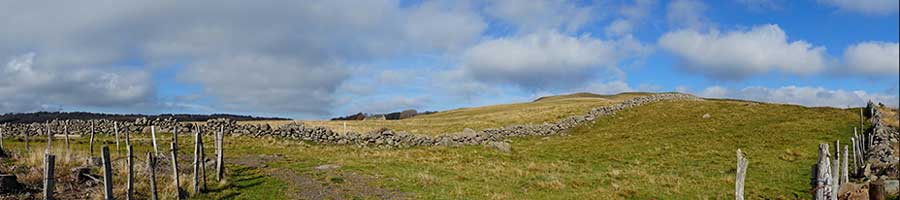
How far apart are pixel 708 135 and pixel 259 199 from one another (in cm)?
3348

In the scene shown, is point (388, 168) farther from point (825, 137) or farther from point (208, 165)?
point (825, 137)

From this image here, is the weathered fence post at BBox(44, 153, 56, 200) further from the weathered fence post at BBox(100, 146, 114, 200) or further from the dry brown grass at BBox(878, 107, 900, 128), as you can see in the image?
the dry brown grass at BBox(878, 107, 900, 128)

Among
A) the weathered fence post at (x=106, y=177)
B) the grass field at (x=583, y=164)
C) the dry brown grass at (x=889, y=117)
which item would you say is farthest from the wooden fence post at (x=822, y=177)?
the dry brown grass at (x=889, y=117)

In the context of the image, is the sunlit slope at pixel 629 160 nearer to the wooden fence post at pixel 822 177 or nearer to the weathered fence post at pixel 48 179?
the wooden fence post at pixel 822 177

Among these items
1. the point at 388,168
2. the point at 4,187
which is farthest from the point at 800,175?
the point at 4,187

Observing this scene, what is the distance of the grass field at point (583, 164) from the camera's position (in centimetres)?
1909

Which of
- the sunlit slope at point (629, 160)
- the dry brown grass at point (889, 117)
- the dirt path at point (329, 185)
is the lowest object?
the dirt path at point (329, 185)

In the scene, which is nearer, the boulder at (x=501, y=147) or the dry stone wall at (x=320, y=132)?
the boulder at (x=501, y=147)

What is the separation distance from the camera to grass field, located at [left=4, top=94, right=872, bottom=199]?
19.1 metres

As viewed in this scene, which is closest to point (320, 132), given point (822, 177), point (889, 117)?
point (822, 177)

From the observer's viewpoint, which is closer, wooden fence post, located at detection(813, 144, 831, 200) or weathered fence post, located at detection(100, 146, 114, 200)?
wooden fence post, located at detection(813, 144, 831, 200)

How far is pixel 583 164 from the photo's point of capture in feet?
94.1

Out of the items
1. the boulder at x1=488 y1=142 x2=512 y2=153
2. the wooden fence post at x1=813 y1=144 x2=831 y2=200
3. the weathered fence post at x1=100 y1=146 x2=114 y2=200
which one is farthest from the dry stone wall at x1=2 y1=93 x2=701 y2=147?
the wooden fence post at x1=813 y1=144 x2=831 y2=200

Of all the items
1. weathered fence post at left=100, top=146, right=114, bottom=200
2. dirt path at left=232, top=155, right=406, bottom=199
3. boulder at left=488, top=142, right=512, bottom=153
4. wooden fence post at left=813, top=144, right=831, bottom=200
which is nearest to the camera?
wooden fence post at left=813, top=144, right=831, bottom=200
